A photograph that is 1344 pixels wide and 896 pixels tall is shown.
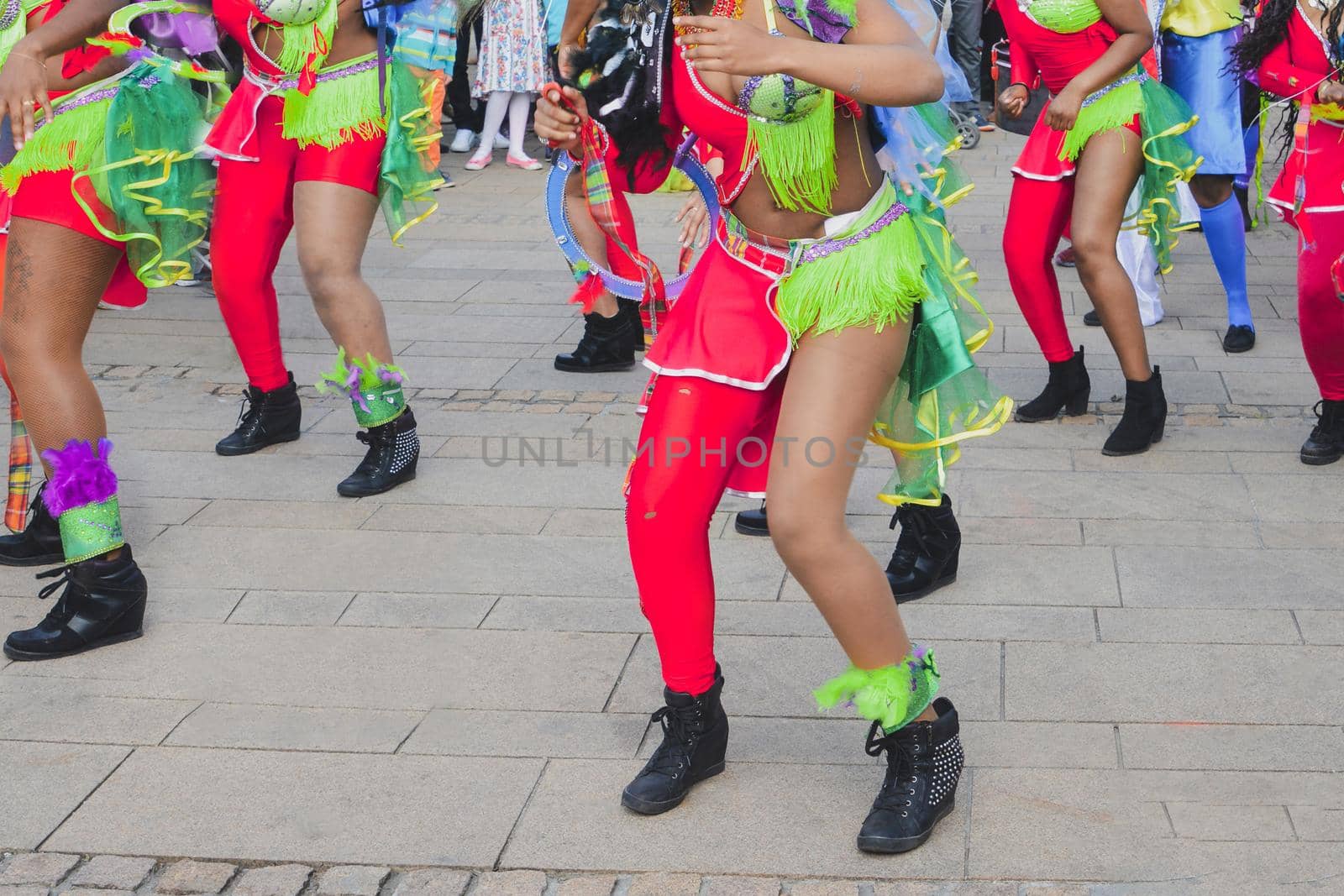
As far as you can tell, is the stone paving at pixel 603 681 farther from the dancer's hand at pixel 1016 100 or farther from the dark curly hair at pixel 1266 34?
the dark curly hair at pixel 1266 34

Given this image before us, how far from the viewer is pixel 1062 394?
555 cm

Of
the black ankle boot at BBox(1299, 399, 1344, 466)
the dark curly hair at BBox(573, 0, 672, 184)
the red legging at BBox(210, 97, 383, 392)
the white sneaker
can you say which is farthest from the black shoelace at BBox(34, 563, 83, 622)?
the white sneaker

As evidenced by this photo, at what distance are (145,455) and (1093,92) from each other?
3396 mm

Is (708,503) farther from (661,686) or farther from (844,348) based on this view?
(661,686)

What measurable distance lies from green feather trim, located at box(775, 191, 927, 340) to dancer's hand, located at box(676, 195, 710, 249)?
0.66 meters

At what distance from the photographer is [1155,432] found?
5258mm

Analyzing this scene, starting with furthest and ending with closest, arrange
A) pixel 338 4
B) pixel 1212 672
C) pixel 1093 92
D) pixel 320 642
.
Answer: pixel 1093 92, pixel 338 4, pixel 320 642, pixel 1212 672

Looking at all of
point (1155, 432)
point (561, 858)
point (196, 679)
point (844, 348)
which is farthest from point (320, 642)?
point (1155, 432)

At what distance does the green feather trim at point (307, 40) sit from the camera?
4.65 meters

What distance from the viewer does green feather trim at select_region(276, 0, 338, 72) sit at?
4.65 meters

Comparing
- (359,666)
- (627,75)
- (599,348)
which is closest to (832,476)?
(627,75)

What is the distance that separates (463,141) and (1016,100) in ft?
23.7

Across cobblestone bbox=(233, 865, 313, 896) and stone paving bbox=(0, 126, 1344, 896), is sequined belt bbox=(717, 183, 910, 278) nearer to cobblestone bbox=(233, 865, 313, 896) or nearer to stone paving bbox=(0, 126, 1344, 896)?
stone paving bbox=(0, 126, 1344, 896)

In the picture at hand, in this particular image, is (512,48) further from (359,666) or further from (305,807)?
(305,807)
